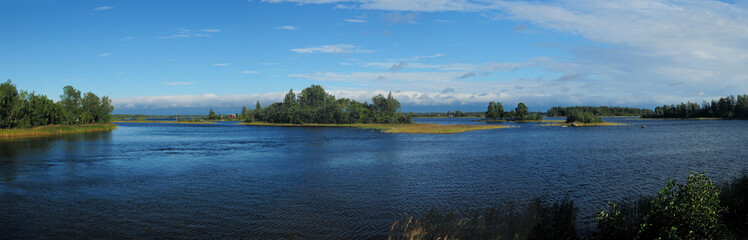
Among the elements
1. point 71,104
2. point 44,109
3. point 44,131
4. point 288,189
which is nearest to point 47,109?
point 44,109

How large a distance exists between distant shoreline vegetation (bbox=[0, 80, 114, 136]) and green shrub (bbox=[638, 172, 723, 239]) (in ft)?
329

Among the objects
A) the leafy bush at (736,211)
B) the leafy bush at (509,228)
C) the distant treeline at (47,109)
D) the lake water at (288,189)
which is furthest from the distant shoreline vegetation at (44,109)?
the leafy bush at (736,211)

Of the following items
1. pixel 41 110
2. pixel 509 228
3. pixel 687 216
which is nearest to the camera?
pixel 687 216

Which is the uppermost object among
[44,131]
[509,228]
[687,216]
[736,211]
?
[44,131]

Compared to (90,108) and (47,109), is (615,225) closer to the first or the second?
(47,109)

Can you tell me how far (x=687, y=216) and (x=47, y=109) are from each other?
385 feet

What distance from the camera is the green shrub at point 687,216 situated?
1071 cm

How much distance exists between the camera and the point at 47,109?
9331 cm

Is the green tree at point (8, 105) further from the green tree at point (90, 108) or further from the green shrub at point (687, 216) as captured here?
the green shrub at point (687, 216)

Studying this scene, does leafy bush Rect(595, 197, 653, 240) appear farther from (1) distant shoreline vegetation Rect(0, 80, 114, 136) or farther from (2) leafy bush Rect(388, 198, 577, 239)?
(1) distant shoreline vegetation Rect(0, 80, 114, 136)

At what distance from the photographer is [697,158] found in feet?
125

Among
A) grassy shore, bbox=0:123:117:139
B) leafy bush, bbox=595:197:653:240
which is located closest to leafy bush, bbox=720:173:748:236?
leafy bush, bbox=595:197:653:240

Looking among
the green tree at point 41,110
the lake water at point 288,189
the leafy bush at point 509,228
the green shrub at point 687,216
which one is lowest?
the lake water at point 288,189

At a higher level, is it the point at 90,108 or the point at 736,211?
the point at 90,108
